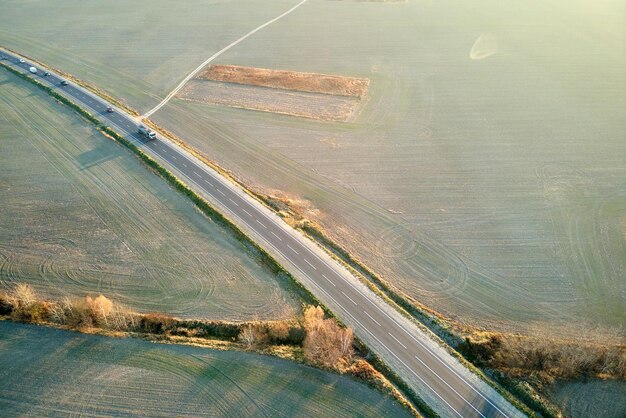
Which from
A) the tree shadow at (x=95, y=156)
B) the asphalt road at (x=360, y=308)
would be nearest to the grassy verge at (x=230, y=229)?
the asphalt road at (x=360, y=308)

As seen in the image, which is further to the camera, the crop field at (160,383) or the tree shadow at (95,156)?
the tree shadow at (95,156)

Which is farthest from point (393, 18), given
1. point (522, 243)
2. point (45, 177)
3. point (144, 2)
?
point (45, 177)

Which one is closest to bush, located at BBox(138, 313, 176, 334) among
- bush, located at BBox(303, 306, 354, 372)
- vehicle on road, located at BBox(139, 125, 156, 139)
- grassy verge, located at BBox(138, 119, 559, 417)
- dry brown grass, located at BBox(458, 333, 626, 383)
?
bush, located at BBox(303, 306, 354, 372)

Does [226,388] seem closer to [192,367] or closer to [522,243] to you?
[192,367]

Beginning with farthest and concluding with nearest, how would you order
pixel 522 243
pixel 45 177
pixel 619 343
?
pixel 45 177, pixel 522 243, pixel 619 343

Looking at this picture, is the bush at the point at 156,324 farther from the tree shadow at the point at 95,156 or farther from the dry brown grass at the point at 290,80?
the dry brown grass at the point at 290,80

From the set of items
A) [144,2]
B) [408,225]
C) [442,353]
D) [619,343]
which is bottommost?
[442,353]
